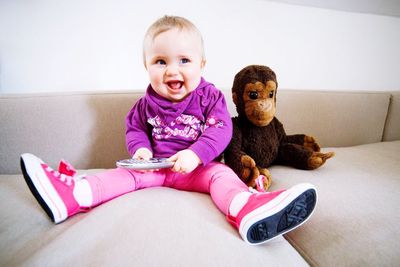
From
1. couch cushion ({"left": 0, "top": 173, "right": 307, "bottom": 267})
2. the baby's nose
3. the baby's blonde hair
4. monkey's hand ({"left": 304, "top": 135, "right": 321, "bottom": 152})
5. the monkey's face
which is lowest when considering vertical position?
couch cushion ({"left": 0, "top": 173, "right": 307, "bottom": 267})

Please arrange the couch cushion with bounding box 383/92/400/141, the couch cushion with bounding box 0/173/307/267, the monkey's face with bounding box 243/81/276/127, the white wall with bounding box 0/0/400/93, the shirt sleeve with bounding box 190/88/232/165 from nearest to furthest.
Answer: the couch cushion with bounding box 0/173/307/267 < the shirt sleeve with bounding box 190/88/232/165 < the monkey's face with bounding box 243/81/276/127 < the white wall with bounding box 0/0/400/93 < the couch cushion with bounding box 383/92/400/141

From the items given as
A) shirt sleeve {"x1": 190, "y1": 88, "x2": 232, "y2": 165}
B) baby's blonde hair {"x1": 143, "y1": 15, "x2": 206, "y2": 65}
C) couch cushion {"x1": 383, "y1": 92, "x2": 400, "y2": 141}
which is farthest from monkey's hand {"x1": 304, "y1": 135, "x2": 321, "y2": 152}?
couch cushion {"x1": 383, "y1": 92, "x2": 400, "y2": 141}

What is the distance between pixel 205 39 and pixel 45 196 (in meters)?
1.08

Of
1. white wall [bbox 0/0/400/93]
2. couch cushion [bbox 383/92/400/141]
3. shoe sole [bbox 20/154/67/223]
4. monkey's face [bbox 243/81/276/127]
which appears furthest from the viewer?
couch cushion [bbox 383/92/400/141]

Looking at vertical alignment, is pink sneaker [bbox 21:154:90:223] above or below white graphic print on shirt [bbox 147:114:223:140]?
below

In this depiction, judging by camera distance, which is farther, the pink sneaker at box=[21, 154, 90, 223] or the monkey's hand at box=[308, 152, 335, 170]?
the monkey's hand at box=[308, 152, 335, 170]

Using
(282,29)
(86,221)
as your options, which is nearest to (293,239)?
(86,221)

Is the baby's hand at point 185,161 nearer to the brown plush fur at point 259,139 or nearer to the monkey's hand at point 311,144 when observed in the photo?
the brown plush fur at point 259,139

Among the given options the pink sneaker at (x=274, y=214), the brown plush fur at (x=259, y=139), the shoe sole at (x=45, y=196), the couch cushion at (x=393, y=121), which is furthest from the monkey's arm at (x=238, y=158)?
the couch cushion at (x=393, y=121)

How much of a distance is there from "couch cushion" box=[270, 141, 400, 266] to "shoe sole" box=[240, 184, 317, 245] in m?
0.08

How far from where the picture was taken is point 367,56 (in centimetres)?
157

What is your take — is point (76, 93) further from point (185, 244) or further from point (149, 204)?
point (185, 244)

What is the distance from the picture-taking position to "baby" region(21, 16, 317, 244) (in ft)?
1.49

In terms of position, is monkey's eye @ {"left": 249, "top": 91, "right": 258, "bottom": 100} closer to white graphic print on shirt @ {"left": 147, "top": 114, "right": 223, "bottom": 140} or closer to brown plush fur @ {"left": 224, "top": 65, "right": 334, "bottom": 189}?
brown plush fur @ {"left": 224, "top": 65, "right": 334, "bottom": 189}
